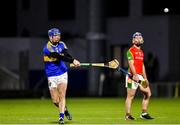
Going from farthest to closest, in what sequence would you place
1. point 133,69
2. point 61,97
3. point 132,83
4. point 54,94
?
point 132,83 → point 133,69 → point 54,94 → point 61,97

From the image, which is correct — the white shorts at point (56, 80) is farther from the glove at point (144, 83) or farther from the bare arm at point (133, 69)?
the glove at point (144, 83)

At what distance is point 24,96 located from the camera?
39.1 metres

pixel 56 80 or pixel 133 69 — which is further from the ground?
pixel 133 69

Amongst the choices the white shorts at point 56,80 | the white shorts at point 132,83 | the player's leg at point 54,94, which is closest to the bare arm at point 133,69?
the white shorts at point 132,83

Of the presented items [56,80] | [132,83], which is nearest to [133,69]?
[132,83]

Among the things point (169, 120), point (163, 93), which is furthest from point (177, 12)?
point (169, 120)

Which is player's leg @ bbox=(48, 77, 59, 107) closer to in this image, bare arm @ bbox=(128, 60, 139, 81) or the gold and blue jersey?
the gold and blue jersey

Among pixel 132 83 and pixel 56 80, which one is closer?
pixel 56 80

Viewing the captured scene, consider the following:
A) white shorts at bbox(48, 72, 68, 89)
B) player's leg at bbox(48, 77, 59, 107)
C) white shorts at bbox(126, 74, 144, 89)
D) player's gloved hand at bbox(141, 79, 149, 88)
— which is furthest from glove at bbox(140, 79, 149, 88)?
player's leg at bbox(48, 77, 59, 107)

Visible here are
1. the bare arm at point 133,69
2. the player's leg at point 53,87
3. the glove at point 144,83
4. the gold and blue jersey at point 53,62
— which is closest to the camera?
the gold and blue jersey at point 53,62

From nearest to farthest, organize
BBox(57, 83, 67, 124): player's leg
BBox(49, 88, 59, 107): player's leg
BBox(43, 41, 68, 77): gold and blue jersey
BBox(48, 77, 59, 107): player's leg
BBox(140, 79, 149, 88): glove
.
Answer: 1. BBox(57, 83, 67, 124): player's leg
2. BBox(43, 41, 68, 77): gold and blue jersey
3. BBox(48, 77, 59, 107): player's leg
4. BBox(49, 88, 59, 107): player's leg
5. BBox(140, 79, 149, 88): glove

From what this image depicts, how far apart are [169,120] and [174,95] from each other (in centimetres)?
1817

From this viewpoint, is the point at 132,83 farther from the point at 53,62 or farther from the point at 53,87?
the point at 53,62

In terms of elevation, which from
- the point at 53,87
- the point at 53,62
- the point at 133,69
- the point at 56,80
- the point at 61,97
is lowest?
the point at 61,97
